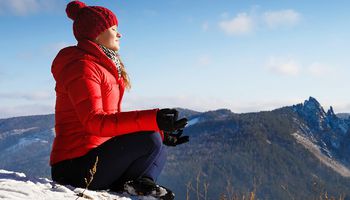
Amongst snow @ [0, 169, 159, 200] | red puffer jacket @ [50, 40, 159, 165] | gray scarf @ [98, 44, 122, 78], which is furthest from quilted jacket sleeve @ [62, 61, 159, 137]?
gray scarf @ [98, 44, 122, 78]

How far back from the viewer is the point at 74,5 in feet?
15.3

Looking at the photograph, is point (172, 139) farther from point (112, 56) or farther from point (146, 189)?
point (112, 56)

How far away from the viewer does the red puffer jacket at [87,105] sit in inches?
143

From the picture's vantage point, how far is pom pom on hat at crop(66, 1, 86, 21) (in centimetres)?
463

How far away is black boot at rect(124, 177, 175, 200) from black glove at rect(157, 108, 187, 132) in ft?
2.78

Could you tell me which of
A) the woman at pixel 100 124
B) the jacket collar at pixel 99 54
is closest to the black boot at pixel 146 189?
the woman at pixel 100 124

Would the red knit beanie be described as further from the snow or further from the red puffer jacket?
the snow

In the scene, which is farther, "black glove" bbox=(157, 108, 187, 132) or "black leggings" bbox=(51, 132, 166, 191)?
"black leggings" bbox=(51, 132, 166, 191)

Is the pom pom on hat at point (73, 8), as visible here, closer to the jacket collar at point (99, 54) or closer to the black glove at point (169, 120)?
the jacket collar at point (99, 54)

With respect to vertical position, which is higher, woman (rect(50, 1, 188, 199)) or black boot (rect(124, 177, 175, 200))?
woman (rect(50, 1, 188, 199))

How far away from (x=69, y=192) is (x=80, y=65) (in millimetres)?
1053

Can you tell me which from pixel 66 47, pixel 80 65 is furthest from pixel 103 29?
pixel 80 65

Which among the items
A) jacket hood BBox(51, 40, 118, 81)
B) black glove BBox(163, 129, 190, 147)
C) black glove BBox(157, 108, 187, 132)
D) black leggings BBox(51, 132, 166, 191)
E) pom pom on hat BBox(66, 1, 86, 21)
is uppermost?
pom pom on hat BBox(66, 1, 86, 21)

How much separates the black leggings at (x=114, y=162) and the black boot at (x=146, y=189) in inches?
2.6
